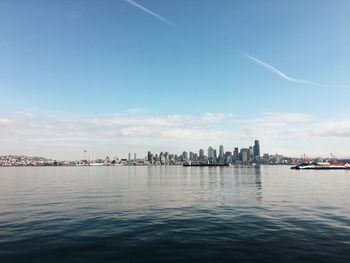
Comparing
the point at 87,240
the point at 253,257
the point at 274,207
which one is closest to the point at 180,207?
the point at 274,207

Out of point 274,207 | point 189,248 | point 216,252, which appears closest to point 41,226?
point 189,248

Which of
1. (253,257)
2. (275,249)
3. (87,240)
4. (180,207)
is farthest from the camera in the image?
(180,207)

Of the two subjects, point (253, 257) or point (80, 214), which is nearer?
point (253, 257)

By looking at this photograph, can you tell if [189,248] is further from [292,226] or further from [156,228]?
[292,226]

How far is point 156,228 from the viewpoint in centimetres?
3309

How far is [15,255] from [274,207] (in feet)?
129

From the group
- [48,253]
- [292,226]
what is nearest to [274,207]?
[292,226]

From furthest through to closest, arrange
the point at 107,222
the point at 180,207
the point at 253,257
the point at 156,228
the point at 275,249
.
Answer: the point at 180,207
the point at 107,222
the point at 156,228
the point at 275,249
the point at 253,257

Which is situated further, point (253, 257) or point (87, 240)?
point (87, 240)

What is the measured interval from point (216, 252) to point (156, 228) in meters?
10.3

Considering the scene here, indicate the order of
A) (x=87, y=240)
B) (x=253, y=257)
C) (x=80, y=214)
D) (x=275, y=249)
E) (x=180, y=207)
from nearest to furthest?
(x=253, y=257) → (x=275, y=249) → (x=87, y=240) → (x=80, y=214) → (x=180, y=207)

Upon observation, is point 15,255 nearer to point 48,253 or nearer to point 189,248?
point 48,253

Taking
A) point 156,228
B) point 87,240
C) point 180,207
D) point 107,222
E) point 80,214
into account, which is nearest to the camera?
point 87,240

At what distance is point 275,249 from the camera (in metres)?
25.0
